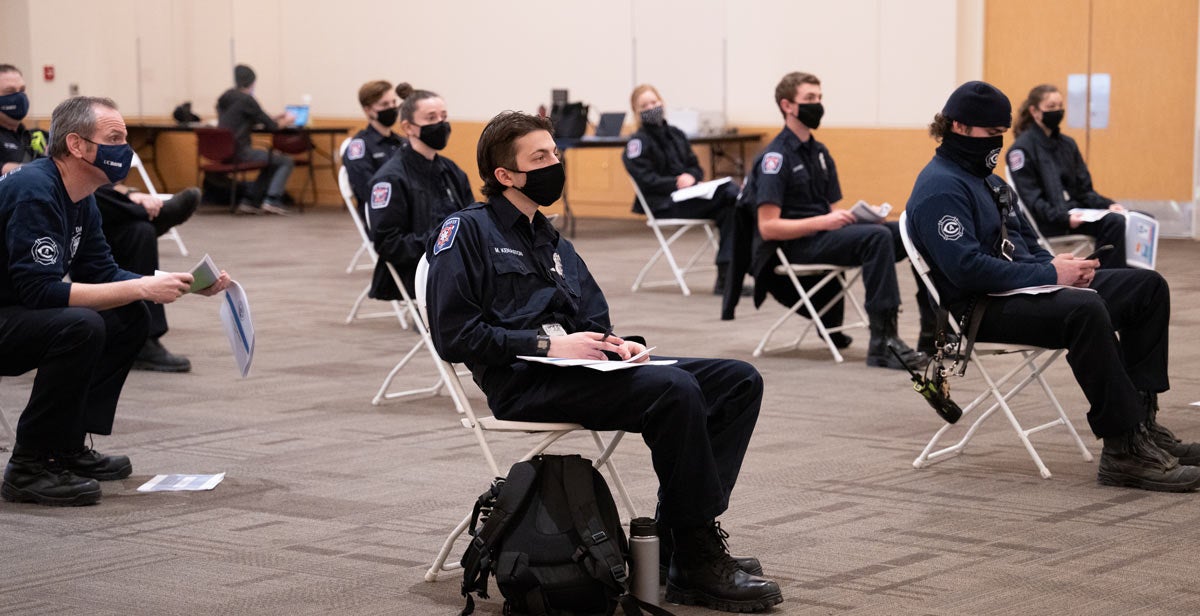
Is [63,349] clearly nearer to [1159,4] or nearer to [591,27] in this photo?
[1159,4]

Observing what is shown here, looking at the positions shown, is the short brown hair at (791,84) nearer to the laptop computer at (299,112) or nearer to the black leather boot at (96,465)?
the black leather boot at (96,465)

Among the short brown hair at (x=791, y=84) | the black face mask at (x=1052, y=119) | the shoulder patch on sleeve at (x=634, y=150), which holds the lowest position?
the shoulder patch on sleeve at (x=634, y=150)

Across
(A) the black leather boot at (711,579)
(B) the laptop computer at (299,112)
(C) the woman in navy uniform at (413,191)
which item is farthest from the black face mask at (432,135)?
(B) the laptop computer at (299,112)

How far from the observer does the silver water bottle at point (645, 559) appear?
3.83 metres

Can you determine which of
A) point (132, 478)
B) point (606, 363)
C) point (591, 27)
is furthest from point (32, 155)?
point (591, 27)

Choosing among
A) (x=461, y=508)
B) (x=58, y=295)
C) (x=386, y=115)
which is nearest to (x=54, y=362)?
(x=58, y=295)

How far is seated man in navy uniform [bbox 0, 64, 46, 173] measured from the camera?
8.14 m

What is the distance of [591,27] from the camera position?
16344mm

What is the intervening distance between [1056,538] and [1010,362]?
3318 mm

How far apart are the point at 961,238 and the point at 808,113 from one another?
2854 millimetres

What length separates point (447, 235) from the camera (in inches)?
162

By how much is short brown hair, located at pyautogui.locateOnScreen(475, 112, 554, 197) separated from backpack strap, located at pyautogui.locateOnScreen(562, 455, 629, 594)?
0.84 meters

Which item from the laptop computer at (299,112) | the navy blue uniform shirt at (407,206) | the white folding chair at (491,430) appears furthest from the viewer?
the laptop computer at (299,112)

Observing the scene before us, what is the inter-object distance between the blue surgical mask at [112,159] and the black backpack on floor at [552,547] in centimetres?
210
